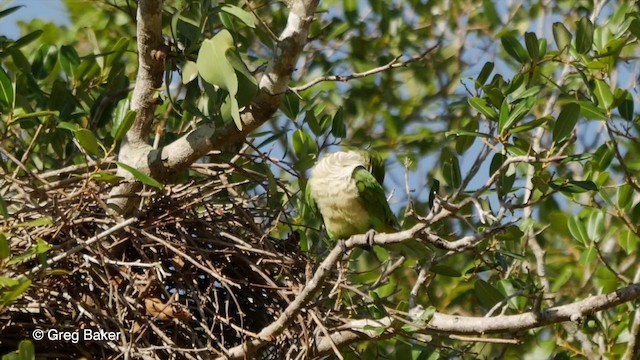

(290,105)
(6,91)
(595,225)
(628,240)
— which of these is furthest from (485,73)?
(6,91)

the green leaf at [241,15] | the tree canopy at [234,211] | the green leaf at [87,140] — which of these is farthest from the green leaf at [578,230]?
the green leaf at [87,140]

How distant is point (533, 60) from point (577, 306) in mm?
1080

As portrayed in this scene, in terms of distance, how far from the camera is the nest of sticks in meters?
3.52

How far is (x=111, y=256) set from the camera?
3.71 m

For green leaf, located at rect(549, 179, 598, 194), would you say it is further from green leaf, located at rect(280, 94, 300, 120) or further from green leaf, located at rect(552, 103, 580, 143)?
green leaf, located at rect(280, 94, 300, 120)

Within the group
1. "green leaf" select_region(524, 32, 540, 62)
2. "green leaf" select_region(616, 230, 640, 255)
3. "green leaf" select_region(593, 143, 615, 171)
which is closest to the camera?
"green leaf" select_region(524, 32, 540, 62)

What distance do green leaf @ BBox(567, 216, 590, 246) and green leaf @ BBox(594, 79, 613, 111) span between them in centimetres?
67

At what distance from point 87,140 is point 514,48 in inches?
66.5

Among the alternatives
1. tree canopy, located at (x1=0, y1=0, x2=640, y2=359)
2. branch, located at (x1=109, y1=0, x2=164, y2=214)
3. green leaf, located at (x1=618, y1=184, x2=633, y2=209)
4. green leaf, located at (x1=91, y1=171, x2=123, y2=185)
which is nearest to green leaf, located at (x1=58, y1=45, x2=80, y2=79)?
tree canopy, located at (x1=0, y1=0, x2=640, y2=359)

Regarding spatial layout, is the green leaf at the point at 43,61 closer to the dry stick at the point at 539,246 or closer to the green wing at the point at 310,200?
the green wing at the point at 310,200

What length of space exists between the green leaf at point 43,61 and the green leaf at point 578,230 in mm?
2319

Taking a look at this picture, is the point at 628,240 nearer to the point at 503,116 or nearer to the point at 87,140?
the point at 503,116

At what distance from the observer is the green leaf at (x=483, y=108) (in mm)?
3513

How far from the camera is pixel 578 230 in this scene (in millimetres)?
4480
